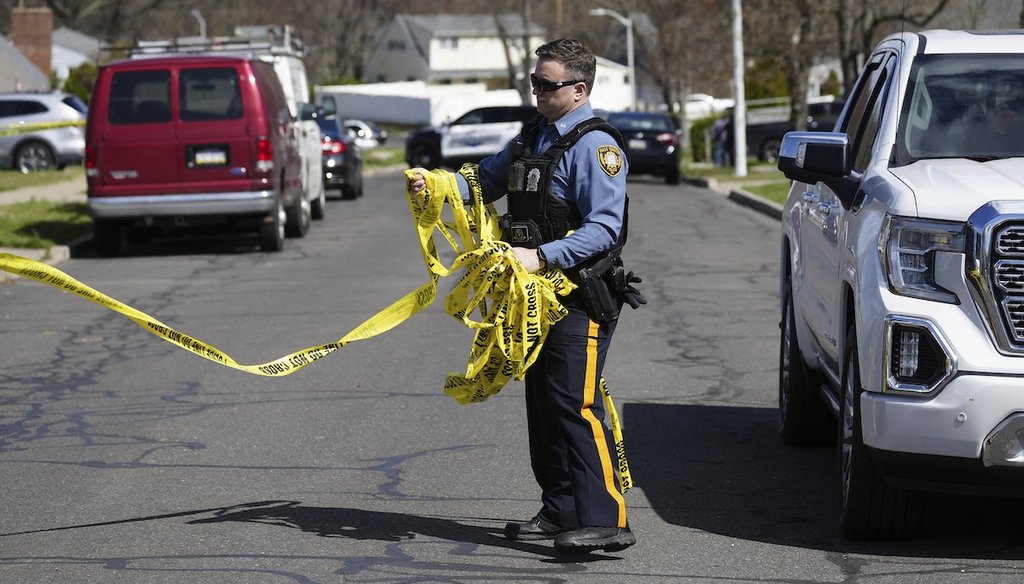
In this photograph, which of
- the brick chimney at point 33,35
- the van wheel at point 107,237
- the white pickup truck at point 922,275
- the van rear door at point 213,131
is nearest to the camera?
the white pickup truck at point 922,275

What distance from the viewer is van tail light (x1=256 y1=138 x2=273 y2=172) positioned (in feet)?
57.7

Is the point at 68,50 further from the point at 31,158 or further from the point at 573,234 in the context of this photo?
the point at 573,234

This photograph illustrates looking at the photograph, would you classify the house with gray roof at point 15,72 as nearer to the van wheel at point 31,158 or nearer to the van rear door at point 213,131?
the van wheel at point 31,158

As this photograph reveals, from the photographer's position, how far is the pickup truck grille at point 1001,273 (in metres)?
5.19


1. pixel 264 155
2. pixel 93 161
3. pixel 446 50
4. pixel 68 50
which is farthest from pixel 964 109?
pixel 446 50

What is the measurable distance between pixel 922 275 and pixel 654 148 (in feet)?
94.0

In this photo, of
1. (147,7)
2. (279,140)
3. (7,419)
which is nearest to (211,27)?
(147,7)

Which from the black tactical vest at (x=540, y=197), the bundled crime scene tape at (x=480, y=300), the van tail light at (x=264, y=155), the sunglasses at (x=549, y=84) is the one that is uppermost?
the sunglasses at (x=549, y=84)

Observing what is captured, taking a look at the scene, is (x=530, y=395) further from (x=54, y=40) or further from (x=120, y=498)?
(x=54, y=40)

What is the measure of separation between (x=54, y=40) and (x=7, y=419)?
79.2 m

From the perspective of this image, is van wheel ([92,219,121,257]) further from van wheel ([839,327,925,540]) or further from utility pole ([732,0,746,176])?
utility pole ([732,0,746,176])

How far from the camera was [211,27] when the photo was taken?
8962 cm

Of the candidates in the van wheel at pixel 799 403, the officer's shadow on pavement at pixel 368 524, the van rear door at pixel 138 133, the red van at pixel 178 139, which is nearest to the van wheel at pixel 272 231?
the red van at pixel 178 139

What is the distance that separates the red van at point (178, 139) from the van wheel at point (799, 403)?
10.7 meters
